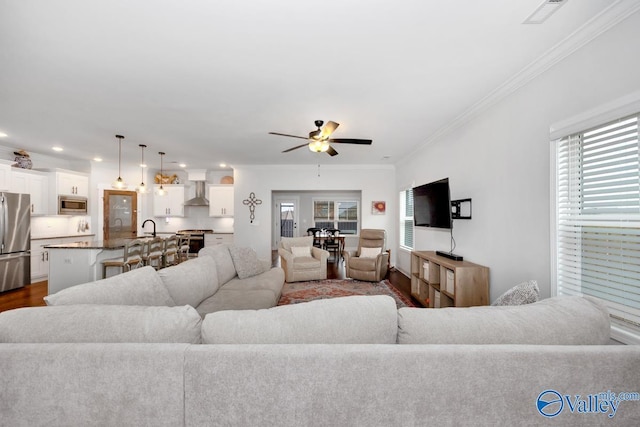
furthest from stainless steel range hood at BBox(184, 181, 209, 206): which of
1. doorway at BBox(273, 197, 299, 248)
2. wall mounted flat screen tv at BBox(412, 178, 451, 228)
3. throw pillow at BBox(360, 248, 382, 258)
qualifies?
wall mounted flat screen tv at BBox(412, 178, 451, 228)

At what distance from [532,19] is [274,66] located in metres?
1.91

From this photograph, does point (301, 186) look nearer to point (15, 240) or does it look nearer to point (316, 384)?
point (15, 240)

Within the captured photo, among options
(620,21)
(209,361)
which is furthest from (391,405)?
(620,21)

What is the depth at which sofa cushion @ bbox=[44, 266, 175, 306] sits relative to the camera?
4.75 ft

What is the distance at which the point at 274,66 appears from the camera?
7.89 ft

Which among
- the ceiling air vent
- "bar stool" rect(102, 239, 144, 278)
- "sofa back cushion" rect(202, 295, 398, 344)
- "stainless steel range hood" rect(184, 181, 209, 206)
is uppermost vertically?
the ceiling air vent

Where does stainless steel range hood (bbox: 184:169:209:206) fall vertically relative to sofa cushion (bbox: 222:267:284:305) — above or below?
above

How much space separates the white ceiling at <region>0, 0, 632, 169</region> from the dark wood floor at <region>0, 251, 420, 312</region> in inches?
105

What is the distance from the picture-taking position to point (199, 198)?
771 cm

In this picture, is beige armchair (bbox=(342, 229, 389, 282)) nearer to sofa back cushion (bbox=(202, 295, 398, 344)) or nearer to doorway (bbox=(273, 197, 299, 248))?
sofa back cushion (bbox=(202, 295, 398, 344))

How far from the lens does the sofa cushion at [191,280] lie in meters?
2.30

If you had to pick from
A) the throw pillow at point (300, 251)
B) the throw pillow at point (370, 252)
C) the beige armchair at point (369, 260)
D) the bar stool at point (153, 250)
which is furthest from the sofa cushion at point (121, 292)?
the throw pillow at point (370, 252)

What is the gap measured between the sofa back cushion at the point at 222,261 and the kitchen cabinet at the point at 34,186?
4726 millimetres

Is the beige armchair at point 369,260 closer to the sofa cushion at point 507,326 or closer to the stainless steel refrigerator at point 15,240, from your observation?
→ the sofa cushion at point 507,326
